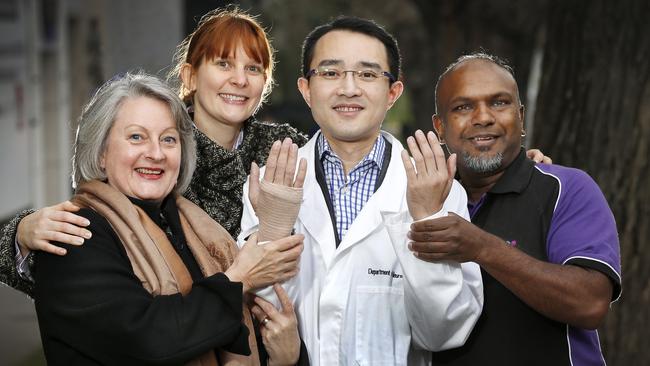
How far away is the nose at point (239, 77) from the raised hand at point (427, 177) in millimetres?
1079

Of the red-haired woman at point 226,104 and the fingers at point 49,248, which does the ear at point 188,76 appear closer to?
the red-haired woman at point 226,104

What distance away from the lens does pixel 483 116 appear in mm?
3555

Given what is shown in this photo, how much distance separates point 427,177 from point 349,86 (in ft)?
1.85

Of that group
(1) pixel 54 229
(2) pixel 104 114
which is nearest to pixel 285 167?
(2) pixel 104 114

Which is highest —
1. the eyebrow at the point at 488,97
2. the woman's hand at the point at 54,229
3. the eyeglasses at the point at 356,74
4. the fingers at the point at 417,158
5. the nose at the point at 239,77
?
the nose at the point at 239,77

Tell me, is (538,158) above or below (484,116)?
below

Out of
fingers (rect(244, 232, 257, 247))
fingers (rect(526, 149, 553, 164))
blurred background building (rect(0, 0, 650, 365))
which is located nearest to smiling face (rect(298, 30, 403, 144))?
fingers (rect(244, 232, 257, 247))

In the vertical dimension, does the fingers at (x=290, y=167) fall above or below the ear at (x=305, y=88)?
below

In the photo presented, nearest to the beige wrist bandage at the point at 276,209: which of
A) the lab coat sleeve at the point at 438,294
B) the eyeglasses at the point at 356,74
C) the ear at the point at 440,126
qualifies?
the lab coat sleeve at the point at 438,294

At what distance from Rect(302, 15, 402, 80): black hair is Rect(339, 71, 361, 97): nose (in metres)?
0.17

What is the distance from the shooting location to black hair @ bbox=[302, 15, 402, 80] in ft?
11.7

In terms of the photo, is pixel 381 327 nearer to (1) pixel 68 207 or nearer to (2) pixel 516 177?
(2) pixel 516 177

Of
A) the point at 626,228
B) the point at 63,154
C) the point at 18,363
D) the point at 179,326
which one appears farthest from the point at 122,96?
the point at 63,154

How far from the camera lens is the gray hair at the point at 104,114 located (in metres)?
3.25
